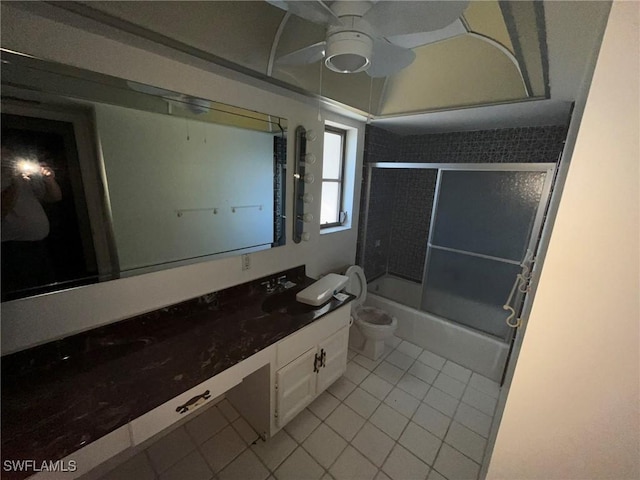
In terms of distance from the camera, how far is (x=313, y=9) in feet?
2.42

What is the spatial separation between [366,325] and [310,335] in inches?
31.7

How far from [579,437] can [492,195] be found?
1834 mm

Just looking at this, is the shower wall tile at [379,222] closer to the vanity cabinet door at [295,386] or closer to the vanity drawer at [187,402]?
the vanity cabinet door at [295,386]

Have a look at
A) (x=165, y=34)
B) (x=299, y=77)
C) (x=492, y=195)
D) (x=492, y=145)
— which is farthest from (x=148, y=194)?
(x=492, y=145)

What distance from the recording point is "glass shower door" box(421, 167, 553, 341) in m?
1.86

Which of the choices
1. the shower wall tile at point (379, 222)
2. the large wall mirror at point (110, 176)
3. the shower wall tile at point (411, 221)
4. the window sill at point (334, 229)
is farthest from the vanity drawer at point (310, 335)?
the shower wall tile at point (411, 221)

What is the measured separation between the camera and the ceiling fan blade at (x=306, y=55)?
1.01 metres

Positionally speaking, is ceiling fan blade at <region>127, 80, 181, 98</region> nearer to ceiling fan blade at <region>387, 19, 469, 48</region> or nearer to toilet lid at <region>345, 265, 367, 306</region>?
ceiling fan blade at <region>387, 19, 469, 48</region>

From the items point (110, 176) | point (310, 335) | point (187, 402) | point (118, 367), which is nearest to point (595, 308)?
point (310, 335)

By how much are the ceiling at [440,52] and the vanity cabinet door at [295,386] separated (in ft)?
5.26

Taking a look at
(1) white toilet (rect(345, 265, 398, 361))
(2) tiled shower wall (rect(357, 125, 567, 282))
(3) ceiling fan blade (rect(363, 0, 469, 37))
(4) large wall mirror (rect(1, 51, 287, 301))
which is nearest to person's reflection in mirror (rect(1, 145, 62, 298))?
(4) large wall mirror (rect(1, 51, 287, 301))

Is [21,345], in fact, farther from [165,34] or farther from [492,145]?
[492,145]

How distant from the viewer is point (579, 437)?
58 cm

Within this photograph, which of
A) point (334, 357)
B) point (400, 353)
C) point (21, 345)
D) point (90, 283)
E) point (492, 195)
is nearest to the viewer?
point (21, 345)
